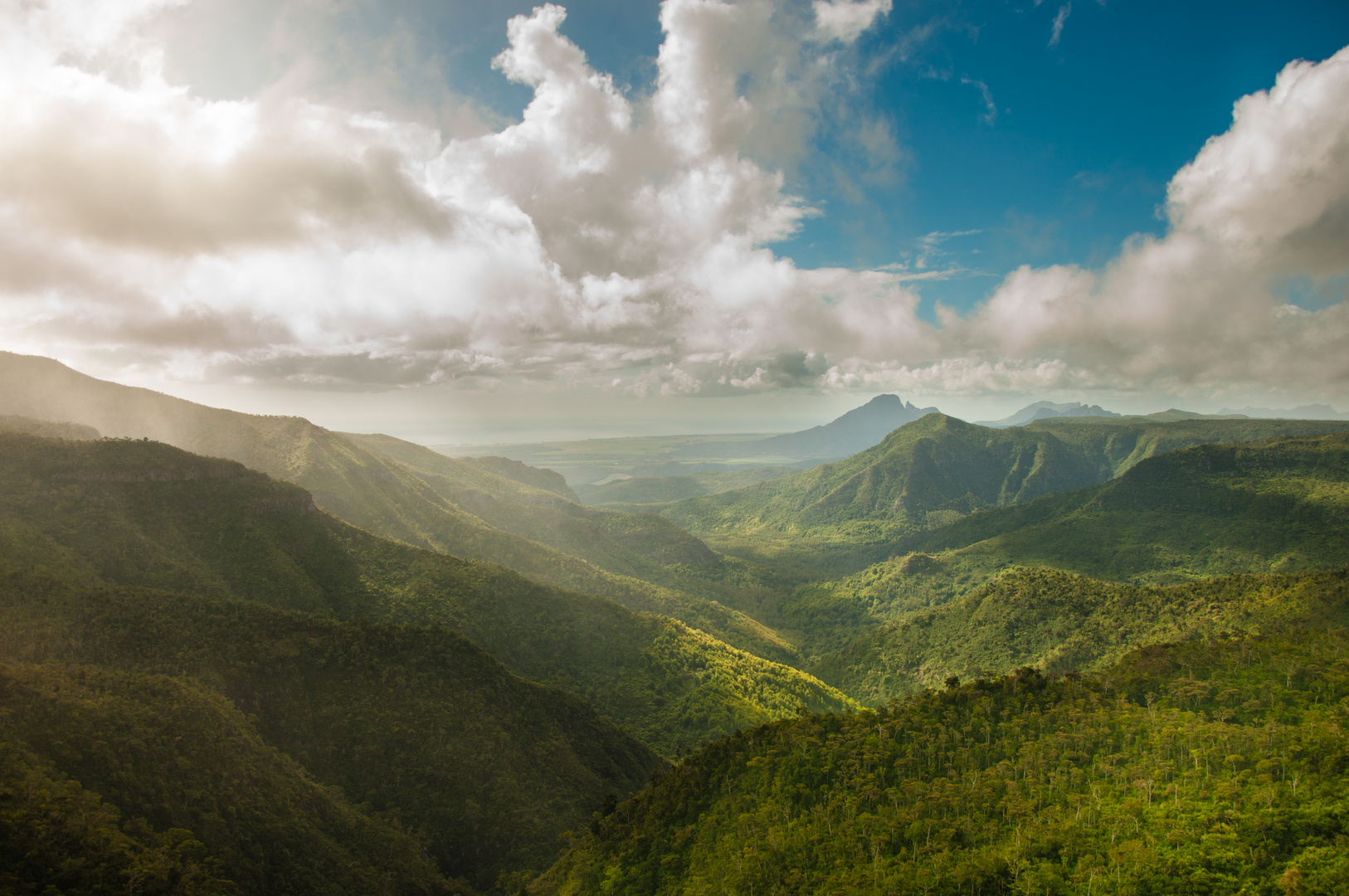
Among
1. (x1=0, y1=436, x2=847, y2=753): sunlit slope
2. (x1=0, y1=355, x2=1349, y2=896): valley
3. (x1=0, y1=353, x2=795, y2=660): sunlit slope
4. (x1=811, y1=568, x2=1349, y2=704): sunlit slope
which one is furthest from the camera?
(x1=0, y1=353, x2=795, y2=660): sunlit slope

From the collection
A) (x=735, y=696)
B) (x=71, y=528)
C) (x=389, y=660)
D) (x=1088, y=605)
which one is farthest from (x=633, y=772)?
(x=1088, y=605)

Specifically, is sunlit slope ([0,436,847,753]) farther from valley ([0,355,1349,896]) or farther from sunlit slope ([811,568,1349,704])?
sunlit slope ([811,568,1349,704])

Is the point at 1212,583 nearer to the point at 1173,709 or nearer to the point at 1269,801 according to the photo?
the point at 1173,709

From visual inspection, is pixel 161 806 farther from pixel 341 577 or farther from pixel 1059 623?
pixel 1059 623

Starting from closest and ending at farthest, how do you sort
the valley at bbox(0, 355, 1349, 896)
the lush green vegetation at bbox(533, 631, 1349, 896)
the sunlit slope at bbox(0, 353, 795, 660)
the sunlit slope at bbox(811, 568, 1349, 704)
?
the lush green vegetation at bbox(533, 631, 1349, 896), the valley at bbox(0, 355, 1349, 896), the sunlit slope at bbox(811, 568, 1349, 704), the sunlit slope at bbox(0, 353, 795, 660)

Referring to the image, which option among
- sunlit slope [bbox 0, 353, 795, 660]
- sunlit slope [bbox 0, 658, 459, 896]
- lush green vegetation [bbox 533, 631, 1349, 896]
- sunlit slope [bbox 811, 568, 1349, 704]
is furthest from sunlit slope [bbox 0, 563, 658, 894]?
sunlit slope [bbox 811, 568, 1349, 704]

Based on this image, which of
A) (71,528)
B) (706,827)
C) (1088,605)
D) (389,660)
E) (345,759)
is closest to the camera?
(706,827)

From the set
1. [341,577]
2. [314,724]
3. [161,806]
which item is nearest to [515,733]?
[314,724]
